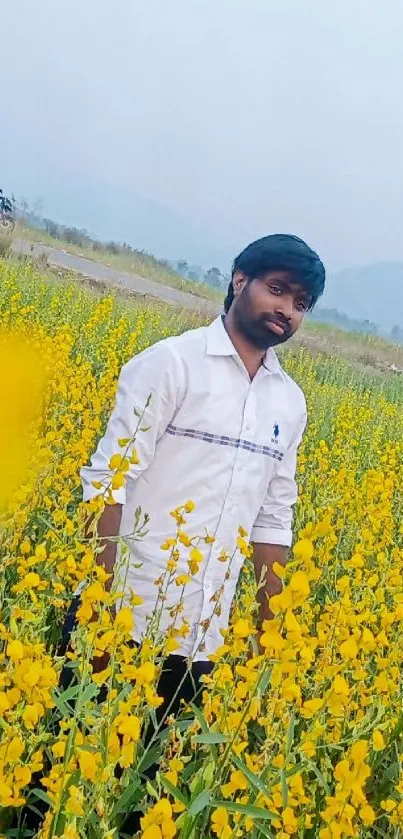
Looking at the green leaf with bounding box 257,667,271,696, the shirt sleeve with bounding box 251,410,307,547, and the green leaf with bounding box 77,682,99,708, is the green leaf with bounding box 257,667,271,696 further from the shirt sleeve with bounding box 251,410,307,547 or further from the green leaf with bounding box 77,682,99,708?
the shirt sleeve with bounding box 251,410,307,547

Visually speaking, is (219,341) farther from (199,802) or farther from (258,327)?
(199,802)

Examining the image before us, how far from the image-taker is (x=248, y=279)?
1887mm

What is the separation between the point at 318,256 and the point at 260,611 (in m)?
0.91

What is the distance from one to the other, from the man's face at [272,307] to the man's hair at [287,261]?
1 cm

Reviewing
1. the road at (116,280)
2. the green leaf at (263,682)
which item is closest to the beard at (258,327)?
the green leaf at (263,682)

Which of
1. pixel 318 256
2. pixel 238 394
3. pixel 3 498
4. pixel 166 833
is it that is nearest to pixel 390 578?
pixel 238 394

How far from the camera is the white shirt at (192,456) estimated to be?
175 cm

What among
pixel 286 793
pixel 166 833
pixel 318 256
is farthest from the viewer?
pixel 318 256

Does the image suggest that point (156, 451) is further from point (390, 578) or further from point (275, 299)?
point (390, 578)

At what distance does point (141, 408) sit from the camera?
5.61ft

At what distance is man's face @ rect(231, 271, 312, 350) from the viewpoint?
1.82 meters

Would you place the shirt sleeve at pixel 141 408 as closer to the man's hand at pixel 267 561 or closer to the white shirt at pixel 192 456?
the white shirt at pixel 192 456

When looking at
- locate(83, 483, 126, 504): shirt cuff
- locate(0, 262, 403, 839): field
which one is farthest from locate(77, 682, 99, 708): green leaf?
locate(83, 483, 126, 504): shirt cuff

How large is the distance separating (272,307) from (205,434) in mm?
320
